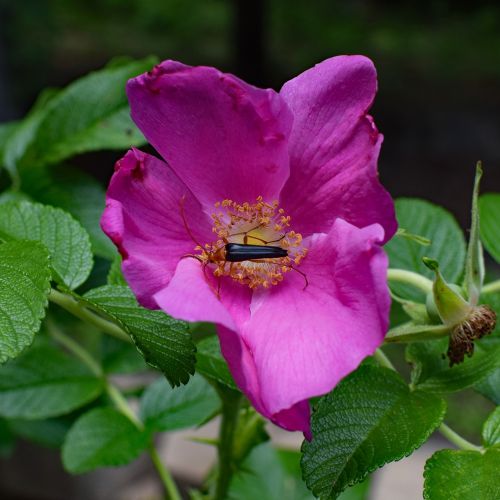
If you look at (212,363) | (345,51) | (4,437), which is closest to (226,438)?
(212,363)

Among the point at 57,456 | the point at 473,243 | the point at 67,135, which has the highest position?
the point at 473,243

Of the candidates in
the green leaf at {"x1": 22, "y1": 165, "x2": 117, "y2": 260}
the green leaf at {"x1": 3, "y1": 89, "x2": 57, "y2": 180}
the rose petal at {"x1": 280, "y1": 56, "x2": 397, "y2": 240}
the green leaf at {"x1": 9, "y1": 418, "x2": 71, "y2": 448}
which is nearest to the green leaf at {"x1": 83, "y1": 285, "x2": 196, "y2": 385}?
the rose petal at {"x1": 280, "y1": 56, "x2": 397, "y2": 240}

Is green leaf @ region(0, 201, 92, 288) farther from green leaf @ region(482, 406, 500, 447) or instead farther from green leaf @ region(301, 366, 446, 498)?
green leaf @ region(482, 406, 500, 447)

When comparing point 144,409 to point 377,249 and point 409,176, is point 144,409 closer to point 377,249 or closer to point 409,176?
point 377,249

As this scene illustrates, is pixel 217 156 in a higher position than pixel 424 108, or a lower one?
higher

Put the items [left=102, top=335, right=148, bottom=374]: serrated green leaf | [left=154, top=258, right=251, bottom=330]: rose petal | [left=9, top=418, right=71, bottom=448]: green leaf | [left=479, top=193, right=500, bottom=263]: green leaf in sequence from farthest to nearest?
1. [left=9, top=418, right=71, bottom=448]: green leaf
2. [left=102, top=335, right=148, bottom=374]: serrated green leaf
3. [left=479, top=193, right=500, bottom=263]: green leaf
4. [left=154, top=258, right=251, bottom=330]: rose petal

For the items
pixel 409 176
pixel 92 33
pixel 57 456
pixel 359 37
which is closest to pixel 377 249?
pixel 57 456

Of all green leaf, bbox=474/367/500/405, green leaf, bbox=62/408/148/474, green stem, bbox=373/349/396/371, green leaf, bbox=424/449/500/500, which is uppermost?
green stem, bbox=373/349/396/371
